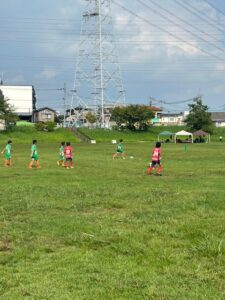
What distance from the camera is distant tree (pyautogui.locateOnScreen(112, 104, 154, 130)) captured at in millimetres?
107625

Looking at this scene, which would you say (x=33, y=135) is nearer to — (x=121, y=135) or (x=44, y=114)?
(x=121, y=135)

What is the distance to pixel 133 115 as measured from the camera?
10738 cm

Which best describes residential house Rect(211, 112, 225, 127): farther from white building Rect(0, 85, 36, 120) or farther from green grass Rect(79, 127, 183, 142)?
white building Rect(0, 85, 36, 120)

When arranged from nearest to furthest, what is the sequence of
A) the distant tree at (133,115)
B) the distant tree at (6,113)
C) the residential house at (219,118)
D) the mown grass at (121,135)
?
1. the distant tree at (6,113)
2. the mown grass at (121,135)
3. the distant tree at (133,115)
4. the residential house at (219,118)

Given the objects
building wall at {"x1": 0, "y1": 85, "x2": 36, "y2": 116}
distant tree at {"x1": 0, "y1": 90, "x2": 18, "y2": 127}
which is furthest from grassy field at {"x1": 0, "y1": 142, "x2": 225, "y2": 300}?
building wall at {"x1": 0, "y1": 85, "x2": 36, "y2": 116}

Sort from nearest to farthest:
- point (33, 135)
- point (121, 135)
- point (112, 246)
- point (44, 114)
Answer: point (112, 246)
point (33, 135)
point (121, 135)
point (44, 114)

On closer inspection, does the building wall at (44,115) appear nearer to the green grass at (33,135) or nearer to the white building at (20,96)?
the white building at (20,96)

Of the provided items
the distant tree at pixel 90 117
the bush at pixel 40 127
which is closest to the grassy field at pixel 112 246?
the bush at pixel 40 127

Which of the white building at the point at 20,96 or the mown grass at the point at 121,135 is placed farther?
the white building at the point at 20,96

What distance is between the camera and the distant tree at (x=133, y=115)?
10762cm

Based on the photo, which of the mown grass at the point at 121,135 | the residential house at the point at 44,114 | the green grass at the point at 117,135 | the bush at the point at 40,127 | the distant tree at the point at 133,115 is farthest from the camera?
the residential house at the point at 44,114

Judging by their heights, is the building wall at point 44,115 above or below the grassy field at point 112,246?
above

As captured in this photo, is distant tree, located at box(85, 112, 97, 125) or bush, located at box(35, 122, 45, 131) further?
distant tree, located at box(85, 112, 97, 125)

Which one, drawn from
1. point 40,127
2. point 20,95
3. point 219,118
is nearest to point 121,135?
point 40,127
